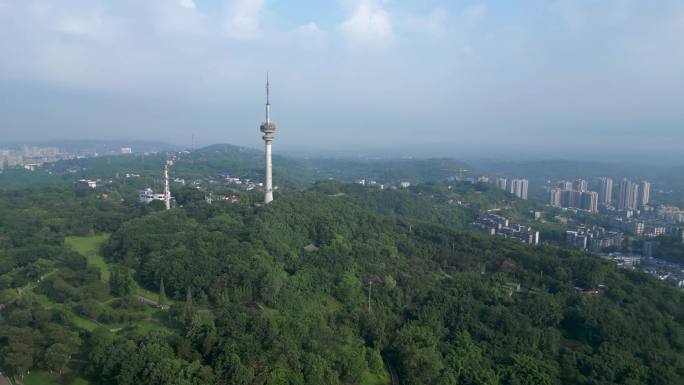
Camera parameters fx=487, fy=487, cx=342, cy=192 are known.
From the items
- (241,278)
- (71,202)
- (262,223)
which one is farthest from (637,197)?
(71,202)

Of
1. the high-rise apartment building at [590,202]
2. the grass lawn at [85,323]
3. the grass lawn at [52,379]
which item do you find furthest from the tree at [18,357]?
the high-rise apartment building at [590,202]

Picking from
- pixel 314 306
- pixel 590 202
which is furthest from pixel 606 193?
pixel 314 306

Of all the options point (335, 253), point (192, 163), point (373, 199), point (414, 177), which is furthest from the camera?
point (414, 177)

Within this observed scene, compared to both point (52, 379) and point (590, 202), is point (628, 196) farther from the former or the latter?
point (52, 379)

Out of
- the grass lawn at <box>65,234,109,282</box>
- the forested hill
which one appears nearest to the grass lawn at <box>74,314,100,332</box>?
the forested hill

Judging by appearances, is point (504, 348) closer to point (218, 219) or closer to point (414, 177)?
point (218, 219)

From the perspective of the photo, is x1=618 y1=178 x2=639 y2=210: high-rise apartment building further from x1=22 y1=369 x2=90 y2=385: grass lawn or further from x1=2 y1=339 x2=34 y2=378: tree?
x1=2 y1=339 x2=34 y2=378: tree

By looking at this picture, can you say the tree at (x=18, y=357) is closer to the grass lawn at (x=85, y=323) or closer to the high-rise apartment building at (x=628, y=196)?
the grass lawn at (x=85, y=323)
